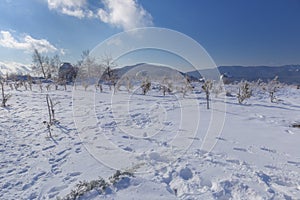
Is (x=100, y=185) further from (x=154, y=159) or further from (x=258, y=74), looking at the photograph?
(x=258, y=74)

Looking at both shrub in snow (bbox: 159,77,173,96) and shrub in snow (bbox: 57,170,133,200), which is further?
shrub in snow (bbox: 159,77,173,96)

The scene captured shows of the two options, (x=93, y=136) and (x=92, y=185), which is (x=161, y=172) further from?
(x=93, y=136)

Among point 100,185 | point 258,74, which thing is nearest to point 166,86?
point 100,185

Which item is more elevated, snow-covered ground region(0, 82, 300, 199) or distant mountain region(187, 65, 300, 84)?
distant mountain region(187, 65, 300, 84)

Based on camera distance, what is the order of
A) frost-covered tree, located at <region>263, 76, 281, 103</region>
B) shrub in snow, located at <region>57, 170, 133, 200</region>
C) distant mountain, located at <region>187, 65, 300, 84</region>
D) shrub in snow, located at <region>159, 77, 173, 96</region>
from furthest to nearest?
1. distant mountain, located at <region>187, 65, 300, 84</region>
2. shrub in snow, located at <region>159, 77, 173, 96</region>
3. frost-covered tree, located at <region>263, 76, 281, 103</region>
4. shrub in snow, located at <region>57, 170, 133, 200</region>

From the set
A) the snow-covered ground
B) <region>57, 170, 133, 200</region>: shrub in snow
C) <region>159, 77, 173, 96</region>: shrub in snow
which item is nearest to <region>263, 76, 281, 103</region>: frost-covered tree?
<region>159, 77, 173, 96</region>: shrub in snow

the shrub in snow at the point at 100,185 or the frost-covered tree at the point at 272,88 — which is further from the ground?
the frost-covered tree at the point at 272,88

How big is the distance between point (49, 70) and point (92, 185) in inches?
1879

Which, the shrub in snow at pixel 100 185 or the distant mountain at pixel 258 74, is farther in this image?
the distant mountain at pixel 258 74

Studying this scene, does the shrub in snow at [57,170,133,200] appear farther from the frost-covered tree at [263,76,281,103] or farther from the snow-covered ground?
the frost-covered tree at [263,76,281,103]

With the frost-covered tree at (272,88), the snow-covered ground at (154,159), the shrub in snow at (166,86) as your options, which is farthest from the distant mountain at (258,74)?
the snow-covered ground at (154,159)

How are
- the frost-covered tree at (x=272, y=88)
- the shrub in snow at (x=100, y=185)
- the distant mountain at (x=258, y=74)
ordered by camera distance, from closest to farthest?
the shrub in snow at (x=100, y=185)
the frost-covered tree at (x=272, y=88)
the distant mountain at (x=258, y=74)

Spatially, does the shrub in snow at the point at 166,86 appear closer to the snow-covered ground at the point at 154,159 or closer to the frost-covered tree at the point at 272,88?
the frost-covered tree at the point at 272,88

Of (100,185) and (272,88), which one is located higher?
Answer: (272,88)
